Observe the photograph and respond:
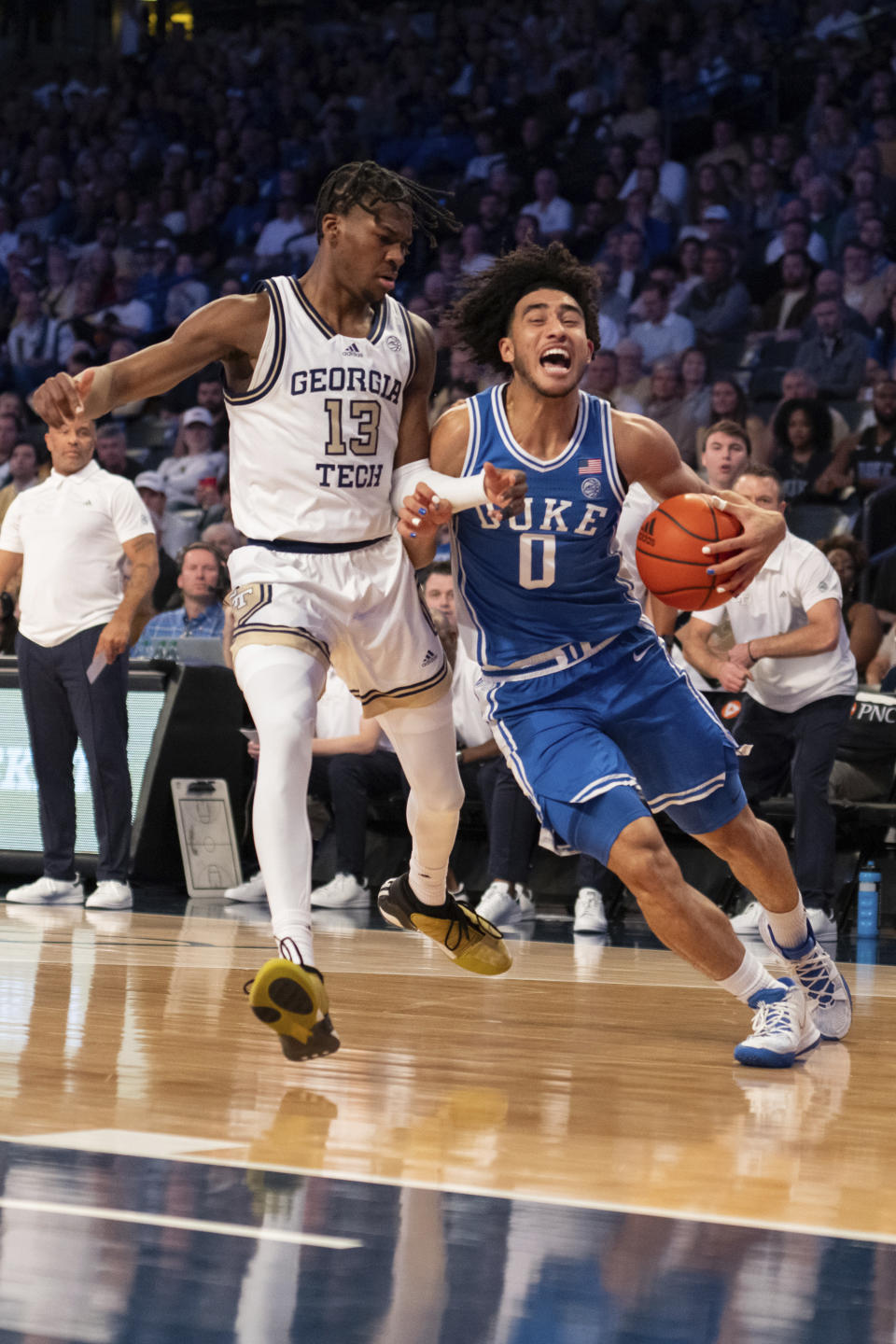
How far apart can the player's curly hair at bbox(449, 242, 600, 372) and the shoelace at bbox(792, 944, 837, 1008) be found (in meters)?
1.73

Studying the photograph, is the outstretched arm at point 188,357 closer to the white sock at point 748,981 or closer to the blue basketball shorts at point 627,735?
the blue basketball shorts at point 627,735

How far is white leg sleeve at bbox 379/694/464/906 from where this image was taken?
14.6ft

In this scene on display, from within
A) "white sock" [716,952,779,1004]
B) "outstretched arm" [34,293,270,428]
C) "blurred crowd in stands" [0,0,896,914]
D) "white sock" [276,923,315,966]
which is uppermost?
"blurred crowd in stands" [0,0,896,914]

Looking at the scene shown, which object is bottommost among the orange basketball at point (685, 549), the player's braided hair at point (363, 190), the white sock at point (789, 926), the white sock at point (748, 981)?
the white sock at point (748, 981)

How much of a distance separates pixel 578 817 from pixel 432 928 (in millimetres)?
915

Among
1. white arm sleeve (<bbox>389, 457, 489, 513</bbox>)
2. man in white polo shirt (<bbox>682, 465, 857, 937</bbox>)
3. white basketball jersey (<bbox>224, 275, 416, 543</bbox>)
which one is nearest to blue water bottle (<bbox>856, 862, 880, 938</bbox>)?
man in white polo shirt (<bbox>682, 465, 857, 937</bbox>)

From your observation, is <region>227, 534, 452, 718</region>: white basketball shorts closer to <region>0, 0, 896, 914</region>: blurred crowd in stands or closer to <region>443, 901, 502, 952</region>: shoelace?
<region>443, 901, 502, 952</region>: shoelace

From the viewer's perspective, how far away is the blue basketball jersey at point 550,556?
426 cm

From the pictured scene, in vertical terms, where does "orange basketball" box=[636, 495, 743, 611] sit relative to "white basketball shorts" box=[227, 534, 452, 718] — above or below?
above

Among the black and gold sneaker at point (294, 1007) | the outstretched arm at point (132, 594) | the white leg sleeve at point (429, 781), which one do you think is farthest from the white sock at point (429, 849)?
the outstretched arm at point (132, 594)

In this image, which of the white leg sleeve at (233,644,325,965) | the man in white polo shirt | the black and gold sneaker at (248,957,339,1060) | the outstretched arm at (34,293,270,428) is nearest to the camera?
the black and gold sneaker at (248,957,339,1060)

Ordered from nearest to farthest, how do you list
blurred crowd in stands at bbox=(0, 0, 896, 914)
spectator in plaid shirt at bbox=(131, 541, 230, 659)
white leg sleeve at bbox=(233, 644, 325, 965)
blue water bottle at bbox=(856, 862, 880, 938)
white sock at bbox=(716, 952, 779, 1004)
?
1. white leg sleeve at bbox=(233, 644, 325, 965)
2. white sock at bbox=(716, 952, 779, 1004)
3. blue water bottle at bbox=(856, 862, 880, 938)
4. spectator in plaid shirt at bbox=(131, 541, 230, 659)
5. blurred crowd in stands at bbox=(0, 0, 896, 914)

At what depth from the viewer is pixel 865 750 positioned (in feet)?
28.1

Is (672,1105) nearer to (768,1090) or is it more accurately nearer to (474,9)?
(768,1090)
